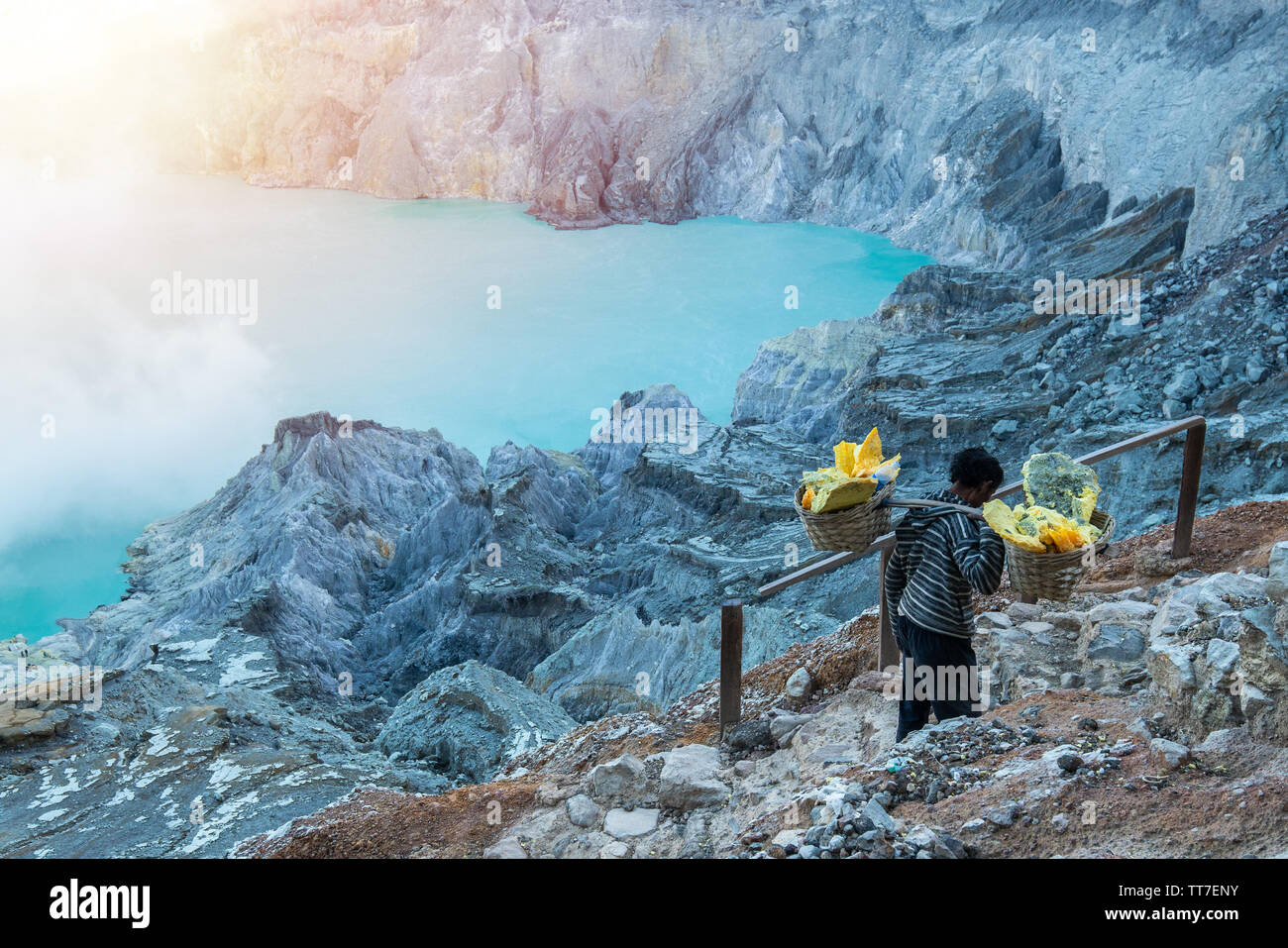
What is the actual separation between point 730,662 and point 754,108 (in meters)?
24.0

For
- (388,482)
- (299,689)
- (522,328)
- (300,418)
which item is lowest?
(299,689)

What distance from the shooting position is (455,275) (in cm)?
2217

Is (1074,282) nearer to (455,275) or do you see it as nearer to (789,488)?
(789,488)

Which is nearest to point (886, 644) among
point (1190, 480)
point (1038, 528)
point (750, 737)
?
point (750, 737)

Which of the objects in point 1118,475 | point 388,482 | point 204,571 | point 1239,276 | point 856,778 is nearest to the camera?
point 856,778

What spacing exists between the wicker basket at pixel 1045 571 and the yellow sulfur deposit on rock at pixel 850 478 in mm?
436

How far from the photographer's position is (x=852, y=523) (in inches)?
125

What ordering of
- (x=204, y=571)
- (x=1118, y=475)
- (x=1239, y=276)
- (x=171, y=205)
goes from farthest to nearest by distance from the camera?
(x=171, y=205) → (x=204, y=571) → (x=1239, y=276) → (x=1118, y=475)

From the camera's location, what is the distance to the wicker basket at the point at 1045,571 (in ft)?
Result: 9.21

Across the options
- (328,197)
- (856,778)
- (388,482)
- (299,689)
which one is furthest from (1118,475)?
(328,197)

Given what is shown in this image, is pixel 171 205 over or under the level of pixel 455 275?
over

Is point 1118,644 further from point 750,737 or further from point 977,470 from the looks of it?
point 750,737

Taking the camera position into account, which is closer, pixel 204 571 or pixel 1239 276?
pixel 1239 276

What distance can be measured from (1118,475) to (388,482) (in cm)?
915
